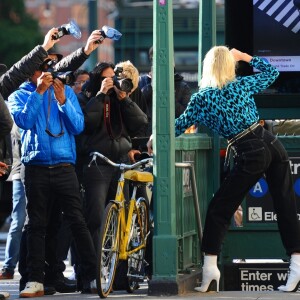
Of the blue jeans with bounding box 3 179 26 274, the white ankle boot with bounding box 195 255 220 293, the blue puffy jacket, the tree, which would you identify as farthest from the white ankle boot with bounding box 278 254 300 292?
the tree

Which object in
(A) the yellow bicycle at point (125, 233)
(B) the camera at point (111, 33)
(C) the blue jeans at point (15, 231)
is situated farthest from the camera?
(C) the blue jeans at point (15, 231)

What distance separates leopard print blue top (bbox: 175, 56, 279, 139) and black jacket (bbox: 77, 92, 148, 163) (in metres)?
0.85

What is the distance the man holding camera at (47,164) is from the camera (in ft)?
36.2

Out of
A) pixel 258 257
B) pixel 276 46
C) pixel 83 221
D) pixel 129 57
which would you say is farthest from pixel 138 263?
pixel 129 57

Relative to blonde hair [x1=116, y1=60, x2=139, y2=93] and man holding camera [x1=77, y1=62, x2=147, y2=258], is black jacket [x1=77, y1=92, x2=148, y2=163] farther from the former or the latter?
blonde hair [x1=116, y1=60, x2=139, y2=93]

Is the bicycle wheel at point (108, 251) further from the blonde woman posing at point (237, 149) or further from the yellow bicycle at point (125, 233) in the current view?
the blonde woman posing at point (237, 149)

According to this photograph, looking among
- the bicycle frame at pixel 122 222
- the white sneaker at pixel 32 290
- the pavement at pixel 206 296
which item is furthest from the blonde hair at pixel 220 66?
the white sneaker at pixel 32 290

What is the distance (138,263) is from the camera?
37.8ft

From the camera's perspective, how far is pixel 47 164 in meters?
11.0

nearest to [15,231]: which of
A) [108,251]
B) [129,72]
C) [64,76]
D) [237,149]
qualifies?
[129,72]

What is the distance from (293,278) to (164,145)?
4.90 ft

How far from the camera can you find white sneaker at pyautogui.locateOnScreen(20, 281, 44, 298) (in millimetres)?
11047

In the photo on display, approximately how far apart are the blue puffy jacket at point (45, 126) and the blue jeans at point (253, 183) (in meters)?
1.24

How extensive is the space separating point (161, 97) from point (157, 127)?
0.75 feet
